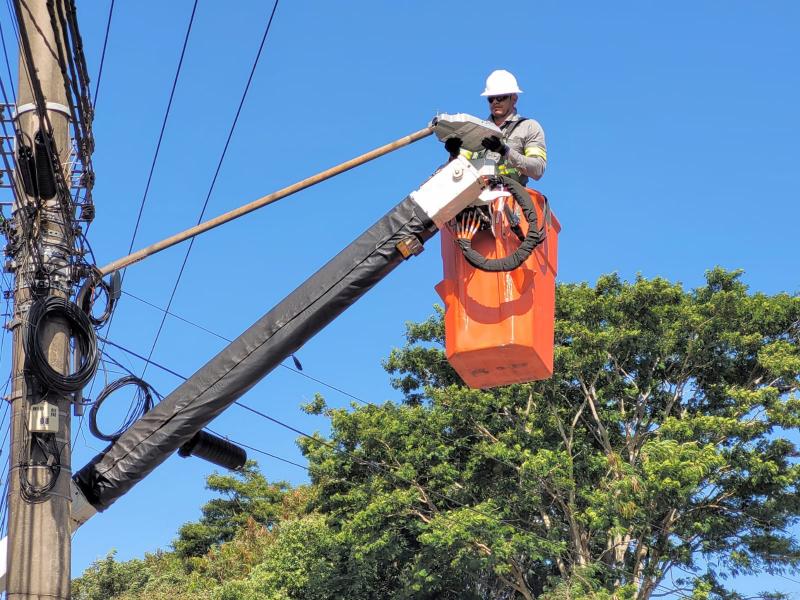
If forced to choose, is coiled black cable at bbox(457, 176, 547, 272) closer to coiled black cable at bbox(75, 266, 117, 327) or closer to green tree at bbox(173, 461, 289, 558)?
coiled black cable at bbox(75, 266, 117, 327)

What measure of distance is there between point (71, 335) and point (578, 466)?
19.3m

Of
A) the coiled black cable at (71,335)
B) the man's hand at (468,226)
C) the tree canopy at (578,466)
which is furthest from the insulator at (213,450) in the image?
the tree canopy at (578,466)

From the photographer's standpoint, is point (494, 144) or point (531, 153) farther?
point (531, 153)

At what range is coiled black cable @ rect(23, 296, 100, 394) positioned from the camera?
7.68 m

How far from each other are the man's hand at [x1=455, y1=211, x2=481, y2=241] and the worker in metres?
0.34

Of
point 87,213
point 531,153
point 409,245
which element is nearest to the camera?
point 409,245

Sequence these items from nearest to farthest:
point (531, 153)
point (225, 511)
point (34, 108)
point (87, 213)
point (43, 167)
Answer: point (531, 153), point (43, 167), point (34, 108), point (87, 213), point (225, 511)

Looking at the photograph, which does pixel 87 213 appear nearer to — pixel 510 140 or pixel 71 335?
pixel 71 335

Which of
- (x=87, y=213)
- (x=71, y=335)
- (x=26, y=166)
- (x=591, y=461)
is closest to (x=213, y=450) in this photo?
(x=71, y=335)

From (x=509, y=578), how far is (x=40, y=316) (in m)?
21.0

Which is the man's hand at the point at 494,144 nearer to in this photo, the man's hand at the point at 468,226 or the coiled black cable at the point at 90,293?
the man's hand at the point at 468,226

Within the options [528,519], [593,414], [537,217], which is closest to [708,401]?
[593,414]

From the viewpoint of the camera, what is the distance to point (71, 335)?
8.02 metres

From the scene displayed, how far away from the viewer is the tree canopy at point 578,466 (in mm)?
24234
